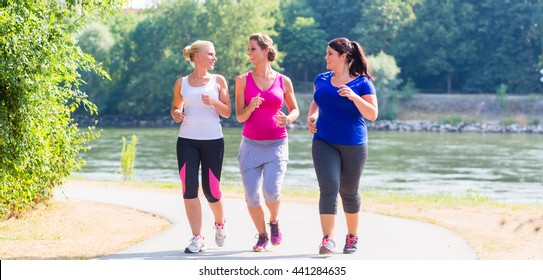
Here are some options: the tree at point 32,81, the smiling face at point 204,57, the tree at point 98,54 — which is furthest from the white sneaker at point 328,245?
the tree at point 98,54

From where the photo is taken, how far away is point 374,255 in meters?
7.96

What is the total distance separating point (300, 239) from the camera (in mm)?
9031

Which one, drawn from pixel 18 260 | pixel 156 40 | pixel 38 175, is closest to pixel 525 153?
pixel 38 175

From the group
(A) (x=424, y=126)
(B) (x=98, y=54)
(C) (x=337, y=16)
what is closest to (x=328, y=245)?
(A) (x=424, y=126)

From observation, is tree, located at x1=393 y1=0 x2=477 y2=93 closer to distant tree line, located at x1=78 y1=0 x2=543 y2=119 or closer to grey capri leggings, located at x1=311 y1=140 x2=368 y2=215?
distant tree line, located at x1=78 y1=0 x2=543 y2=119

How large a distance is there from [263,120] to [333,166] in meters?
0.69

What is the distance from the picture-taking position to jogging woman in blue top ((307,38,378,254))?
7.59 meters

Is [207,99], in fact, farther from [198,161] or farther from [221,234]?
[221,234]

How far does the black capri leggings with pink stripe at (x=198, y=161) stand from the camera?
7.91 meters

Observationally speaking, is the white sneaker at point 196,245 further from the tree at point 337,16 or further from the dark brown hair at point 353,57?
the tree at point 337,16

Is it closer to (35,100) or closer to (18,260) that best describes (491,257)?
(18,260)

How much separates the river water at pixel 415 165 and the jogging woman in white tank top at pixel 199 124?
13.2 m

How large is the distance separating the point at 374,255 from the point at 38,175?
453cm

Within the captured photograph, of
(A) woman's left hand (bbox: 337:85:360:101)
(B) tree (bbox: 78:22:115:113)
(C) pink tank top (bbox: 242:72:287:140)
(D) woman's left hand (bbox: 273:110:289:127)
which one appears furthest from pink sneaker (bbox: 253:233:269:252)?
(B) tree (bbox: 78:22:115:113)
